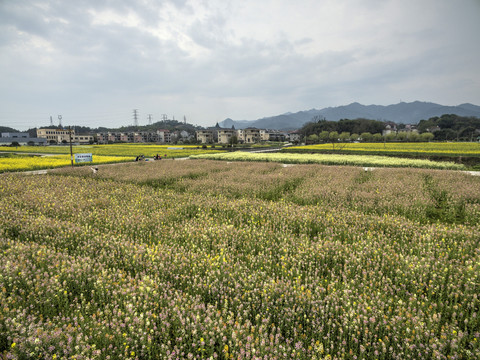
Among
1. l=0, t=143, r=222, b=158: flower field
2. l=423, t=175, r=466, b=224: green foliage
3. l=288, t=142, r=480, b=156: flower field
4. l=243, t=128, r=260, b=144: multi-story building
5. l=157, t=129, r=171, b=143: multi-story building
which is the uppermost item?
l=157, t=129, r=171, b=143: multi-story building

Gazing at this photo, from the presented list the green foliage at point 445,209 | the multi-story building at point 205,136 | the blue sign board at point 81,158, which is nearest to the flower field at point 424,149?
the green foliage at point 445,209

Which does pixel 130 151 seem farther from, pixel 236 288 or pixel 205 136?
pixel 205 136

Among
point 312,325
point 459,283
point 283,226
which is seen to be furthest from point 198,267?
point 459,283

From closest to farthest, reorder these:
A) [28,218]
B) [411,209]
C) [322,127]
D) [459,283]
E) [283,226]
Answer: [459,283], [283,226], [28,218], [411,209], [322,127]

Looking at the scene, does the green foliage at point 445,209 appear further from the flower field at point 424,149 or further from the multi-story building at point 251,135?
the multi-story building at point 251,135

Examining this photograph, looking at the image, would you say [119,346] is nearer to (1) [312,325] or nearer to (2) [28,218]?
(1) [312,325]

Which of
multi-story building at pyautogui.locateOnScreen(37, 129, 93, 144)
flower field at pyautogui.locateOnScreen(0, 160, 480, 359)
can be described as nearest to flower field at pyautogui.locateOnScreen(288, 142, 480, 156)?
flower field at pyautogui.locateOnScreen(0, 160, 480, 359)

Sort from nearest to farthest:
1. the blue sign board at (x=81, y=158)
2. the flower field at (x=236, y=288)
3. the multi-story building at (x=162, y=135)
A: the flower field at (x=236, y=288)
the blue sign board at (x=81, y=158)
the multi-story building at (x=162, y=135)

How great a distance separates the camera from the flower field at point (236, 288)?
3.09 meters

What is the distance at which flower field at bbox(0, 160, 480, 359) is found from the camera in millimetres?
3094

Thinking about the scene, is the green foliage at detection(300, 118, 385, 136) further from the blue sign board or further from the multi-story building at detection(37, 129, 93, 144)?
the multi-story building at detection(37, 129, 93, 144)

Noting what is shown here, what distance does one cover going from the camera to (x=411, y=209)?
9.30 metres

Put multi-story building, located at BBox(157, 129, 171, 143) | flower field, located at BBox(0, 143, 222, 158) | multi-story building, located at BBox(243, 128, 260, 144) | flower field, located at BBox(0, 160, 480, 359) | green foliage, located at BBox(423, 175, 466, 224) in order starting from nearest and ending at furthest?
flower field, located at BBox(0, 160, 480, 359) → green foliage, located at BBox(423, 175, 466, 224) → flower field, located at BBox(0, 143, 222, 158) → multi-story building, located at BBox(243, 128, 260, 144) → multi-story building, located at BBox(157, 129, 171, 143)

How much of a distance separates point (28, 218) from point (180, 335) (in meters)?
7.56
